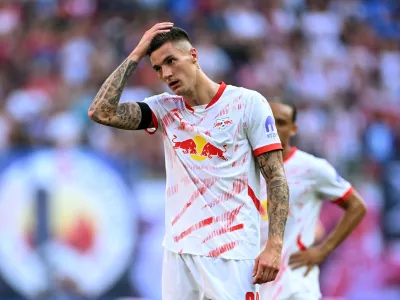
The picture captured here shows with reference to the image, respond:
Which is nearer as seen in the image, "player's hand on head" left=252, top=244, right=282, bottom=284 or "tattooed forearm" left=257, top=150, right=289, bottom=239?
"player's hand on head" left=252, top=244, right=282, bottom=284

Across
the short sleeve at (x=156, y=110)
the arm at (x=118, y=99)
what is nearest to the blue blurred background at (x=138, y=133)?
the short sleeve at (x=156, y=110)

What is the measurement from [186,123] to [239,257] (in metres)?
0.86

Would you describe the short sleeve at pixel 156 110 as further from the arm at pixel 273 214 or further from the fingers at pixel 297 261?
the fingers at pixel 297 261

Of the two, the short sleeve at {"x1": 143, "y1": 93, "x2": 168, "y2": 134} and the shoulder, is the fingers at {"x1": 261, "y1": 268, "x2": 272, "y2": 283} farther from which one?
the short sleeve at {"x1": 143, "y1": 93, "x2": 168, "y2": 134}

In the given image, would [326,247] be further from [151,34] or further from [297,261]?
[151,34]

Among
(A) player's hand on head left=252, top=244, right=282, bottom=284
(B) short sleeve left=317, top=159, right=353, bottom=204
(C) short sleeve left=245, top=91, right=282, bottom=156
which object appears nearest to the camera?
(A) player's hand on head left=252, top=244, right=282, bottom=284

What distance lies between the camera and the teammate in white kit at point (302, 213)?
21.0 feet

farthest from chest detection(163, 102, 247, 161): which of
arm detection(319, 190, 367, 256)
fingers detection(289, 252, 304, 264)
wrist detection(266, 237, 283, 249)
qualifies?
arm detection(319, 190, 367, 256)

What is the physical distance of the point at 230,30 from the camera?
1550 cm

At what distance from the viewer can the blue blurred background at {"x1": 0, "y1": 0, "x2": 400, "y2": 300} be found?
11008 mm

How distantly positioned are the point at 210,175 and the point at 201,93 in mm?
516

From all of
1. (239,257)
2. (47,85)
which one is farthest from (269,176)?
(47,85)

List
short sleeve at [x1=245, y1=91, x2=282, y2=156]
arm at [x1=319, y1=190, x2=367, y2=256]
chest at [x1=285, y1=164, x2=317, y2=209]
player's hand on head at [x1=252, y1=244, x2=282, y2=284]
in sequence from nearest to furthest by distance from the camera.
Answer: player's hand on head at [x1=252, y1=244, x2=282, y2=284], short sleeve at [x1=245, y1=91, x2=282, y2=156], chest at [x1=285, y1=164, x2=317, y2=209], arm at [x1=319, y1=190, x2=367, y2=256]

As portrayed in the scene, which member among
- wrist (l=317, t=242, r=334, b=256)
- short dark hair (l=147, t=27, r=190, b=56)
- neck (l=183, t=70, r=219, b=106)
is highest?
short dark hair (l=147, t=27, r=190, b=56)
